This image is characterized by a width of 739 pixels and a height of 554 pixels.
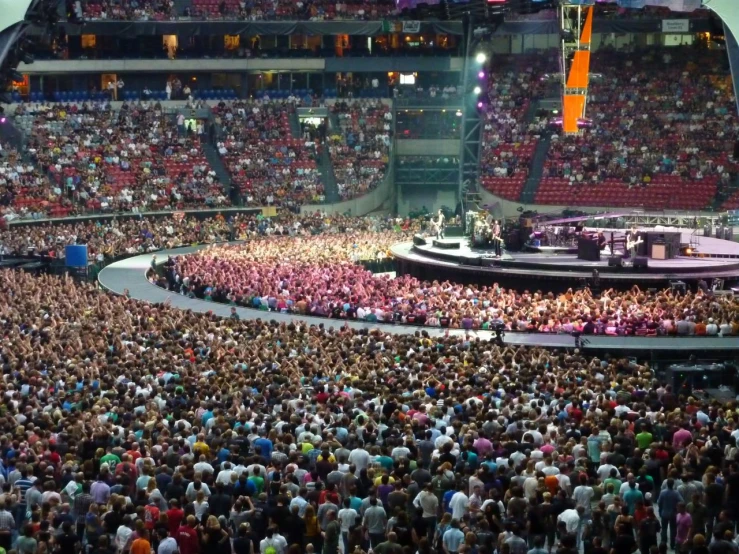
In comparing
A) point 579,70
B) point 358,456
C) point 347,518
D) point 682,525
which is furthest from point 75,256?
point 682,525

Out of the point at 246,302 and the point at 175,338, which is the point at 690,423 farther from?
the point at 246,302

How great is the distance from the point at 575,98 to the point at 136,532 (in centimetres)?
3133

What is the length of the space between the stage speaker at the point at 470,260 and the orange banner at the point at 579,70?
7.02 meters

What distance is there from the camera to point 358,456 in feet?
54.1

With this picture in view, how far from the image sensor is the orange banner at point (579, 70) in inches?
1636

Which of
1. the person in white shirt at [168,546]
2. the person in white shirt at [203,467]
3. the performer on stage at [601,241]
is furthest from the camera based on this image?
the performer on stage at [601,241]

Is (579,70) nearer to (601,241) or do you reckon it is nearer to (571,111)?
(571,111)

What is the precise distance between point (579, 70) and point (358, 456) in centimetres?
2773

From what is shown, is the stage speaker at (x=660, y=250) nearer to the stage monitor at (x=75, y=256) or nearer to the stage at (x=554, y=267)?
the stage at (x=554, y=267)

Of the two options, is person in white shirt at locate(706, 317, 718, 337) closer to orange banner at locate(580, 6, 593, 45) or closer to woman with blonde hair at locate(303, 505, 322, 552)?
orange banner at locate(580, 6, 593, 45)

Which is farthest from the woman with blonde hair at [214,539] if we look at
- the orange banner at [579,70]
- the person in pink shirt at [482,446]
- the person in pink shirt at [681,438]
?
the orange banner at [579,70]

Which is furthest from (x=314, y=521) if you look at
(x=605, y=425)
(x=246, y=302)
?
(x=246, y=302)

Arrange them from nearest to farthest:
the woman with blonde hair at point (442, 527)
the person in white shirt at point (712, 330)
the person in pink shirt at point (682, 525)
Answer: the woman with blonde hair at point (442, 527) < the person in pink shirt at point (682, 525) < the person in white shirt at point (712, 330)

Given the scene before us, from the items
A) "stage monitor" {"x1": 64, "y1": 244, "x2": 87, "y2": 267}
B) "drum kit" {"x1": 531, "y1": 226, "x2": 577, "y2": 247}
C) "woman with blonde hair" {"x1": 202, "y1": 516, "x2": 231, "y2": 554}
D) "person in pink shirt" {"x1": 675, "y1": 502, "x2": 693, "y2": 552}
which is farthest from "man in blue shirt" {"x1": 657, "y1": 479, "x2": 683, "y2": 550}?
"stage monitor" {"x1": 64, "y1": 244, "x2": 87, "y2": 267}
